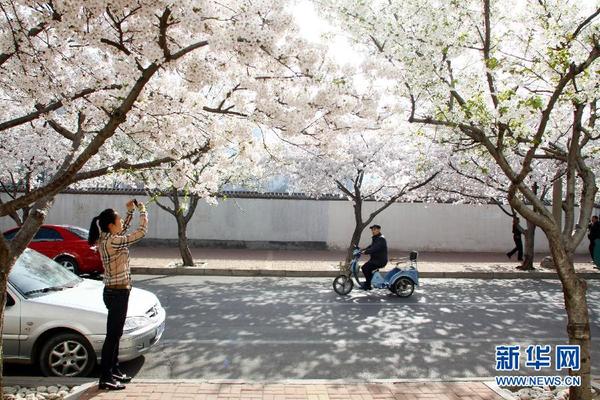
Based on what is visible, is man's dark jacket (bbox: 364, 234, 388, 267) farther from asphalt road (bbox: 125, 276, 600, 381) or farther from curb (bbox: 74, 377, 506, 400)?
curb (bbox: 74, 377, 506, 400)

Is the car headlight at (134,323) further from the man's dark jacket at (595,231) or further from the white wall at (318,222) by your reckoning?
the man's dark jacket at (595,231)

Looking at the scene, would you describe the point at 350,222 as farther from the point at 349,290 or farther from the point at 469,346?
the point at 469,346

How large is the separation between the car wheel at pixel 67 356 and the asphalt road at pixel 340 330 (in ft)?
2.04

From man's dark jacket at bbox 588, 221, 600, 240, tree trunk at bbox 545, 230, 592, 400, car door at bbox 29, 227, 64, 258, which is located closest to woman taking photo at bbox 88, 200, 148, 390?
tree trunk at bbox 545, 230, 592, 400

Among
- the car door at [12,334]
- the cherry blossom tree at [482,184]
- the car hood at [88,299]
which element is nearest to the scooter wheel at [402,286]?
the cherry blossom tree at [482,184]

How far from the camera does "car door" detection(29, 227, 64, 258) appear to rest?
526 inches

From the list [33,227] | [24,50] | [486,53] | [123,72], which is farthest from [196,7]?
[486,53]

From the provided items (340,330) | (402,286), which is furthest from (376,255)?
(340,330)

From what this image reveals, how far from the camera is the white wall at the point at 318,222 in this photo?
70.6ft

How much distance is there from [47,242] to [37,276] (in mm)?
7690

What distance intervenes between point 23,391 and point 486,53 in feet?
19.7

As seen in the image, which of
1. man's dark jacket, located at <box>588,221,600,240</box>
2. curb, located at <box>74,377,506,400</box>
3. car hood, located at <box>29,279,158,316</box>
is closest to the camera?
curb, located at <box>74,377,506,400</box>

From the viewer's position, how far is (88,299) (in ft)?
20.6

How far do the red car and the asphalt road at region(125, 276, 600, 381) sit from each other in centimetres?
153
